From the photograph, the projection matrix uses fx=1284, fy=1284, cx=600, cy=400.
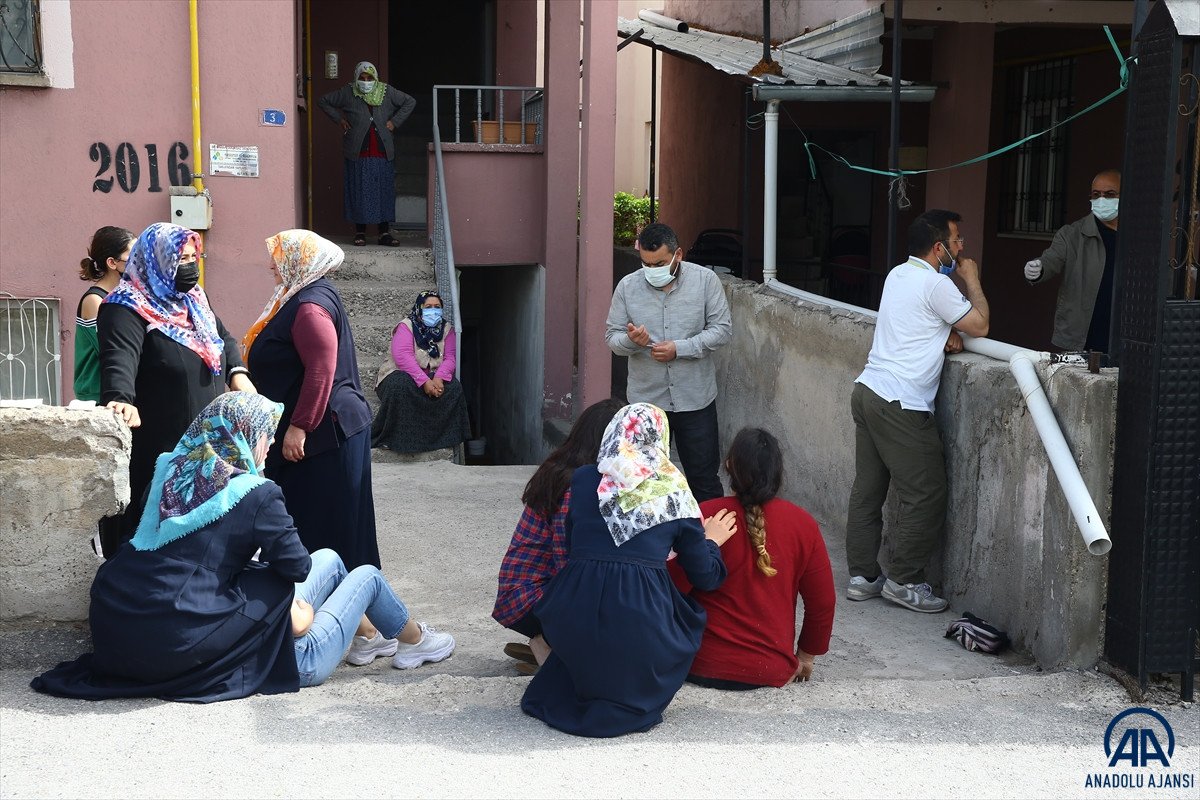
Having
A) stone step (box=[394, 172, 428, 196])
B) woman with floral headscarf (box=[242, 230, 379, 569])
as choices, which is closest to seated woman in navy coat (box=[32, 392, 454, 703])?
woman with floral headscarf (box=[242, 230, 379, 569])

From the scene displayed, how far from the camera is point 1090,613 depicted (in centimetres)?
434

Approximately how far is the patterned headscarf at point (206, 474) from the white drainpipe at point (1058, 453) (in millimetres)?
2582

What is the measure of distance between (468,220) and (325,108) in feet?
5.29

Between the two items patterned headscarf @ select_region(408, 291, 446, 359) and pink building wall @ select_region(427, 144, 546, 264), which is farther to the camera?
pink building wall @ select_region(427, 144, 546, 264)

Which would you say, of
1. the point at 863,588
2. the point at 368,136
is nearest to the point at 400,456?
the point at 368,136

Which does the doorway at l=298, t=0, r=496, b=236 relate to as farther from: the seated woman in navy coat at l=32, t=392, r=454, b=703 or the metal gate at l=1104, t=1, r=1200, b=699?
the metal gate at l=1104, t=1, r=1200, b=699

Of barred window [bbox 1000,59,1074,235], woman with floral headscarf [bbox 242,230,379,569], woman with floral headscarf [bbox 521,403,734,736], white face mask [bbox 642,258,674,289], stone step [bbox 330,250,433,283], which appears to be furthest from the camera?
barred window [bbox 1000,59,1074,235]

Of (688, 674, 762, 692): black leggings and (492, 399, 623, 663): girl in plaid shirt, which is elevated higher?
A: (492, 399, 623, 663): girl in plaid shirt

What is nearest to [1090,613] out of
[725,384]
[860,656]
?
[860,656]

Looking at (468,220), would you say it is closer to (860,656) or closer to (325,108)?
(325,108)

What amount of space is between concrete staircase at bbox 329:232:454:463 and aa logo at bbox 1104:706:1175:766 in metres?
5.61

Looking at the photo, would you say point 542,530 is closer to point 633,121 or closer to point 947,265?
point 947,265

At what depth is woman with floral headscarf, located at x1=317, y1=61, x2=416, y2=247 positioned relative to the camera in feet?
35.8

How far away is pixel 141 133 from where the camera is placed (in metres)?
8.73
